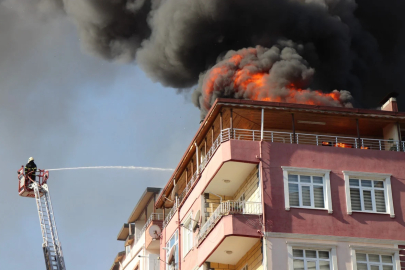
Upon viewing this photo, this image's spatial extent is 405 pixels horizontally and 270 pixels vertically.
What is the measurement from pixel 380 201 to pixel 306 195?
2977 mm

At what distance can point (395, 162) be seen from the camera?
30.4 m

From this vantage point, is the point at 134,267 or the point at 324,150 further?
the point at 134,267

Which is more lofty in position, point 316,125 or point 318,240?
point 316,125

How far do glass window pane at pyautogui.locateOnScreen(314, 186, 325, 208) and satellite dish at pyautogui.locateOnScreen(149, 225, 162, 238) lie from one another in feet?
46.1

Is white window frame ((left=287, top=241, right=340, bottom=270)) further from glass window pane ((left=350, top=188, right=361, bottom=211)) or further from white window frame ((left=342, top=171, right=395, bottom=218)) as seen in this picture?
glass window pane ((left=350, top=188, right=361, bottom=211))

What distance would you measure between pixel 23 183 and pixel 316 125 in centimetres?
1903

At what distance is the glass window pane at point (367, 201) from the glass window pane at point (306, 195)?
222 centimetres

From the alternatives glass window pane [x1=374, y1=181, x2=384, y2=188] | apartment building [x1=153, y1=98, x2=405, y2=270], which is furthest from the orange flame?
glass window pane [x1=374, y1=181, x2=384, y2=188]

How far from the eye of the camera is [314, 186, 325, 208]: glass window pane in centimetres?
2919

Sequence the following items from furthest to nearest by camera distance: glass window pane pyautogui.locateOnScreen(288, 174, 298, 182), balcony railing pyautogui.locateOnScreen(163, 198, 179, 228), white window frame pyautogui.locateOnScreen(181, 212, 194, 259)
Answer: balcony railing pyautogui.locateOnScreen(163, 198, 179, 228)
white window frame pyautogui.locateOnScreen(181, 212, 194, 259)
glass window pane pyautogui.locateOnScreen(288, 174, 298, 182)

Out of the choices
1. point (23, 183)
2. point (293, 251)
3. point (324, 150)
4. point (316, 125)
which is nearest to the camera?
point (293, 251)

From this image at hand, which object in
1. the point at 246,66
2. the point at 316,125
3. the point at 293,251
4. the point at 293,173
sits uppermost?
the point at 246,66

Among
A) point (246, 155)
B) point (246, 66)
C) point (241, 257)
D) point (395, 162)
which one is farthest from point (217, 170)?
point (246, 66)

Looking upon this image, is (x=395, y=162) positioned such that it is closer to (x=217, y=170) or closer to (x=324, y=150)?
(x=324, y=150)
